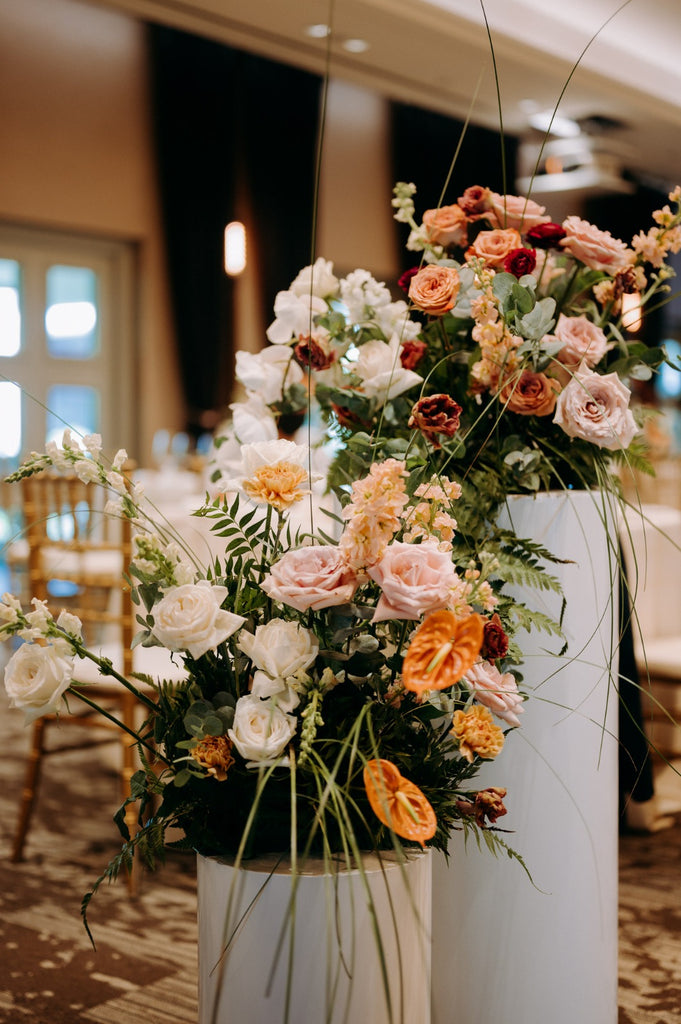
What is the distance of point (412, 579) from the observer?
3.69 ft

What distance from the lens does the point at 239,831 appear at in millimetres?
1242

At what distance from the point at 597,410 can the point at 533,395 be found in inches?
3.6

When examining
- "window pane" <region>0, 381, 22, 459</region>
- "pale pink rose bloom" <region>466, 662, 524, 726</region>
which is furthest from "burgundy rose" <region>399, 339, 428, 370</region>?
"window pane" <region>0, 381, 22, 459</region>

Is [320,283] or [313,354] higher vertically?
[320,283]

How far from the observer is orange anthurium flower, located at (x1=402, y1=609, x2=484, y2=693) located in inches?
41.4

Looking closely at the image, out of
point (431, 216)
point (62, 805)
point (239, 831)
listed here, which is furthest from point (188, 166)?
point (239, 831)

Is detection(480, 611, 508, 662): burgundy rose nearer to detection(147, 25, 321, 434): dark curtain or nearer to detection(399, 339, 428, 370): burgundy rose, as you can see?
detection(399, 339, 428, 370): burgundy rose

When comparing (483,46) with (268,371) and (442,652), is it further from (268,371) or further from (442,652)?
(442,652)

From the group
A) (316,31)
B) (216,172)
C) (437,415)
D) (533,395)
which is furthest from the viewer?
(216,172)

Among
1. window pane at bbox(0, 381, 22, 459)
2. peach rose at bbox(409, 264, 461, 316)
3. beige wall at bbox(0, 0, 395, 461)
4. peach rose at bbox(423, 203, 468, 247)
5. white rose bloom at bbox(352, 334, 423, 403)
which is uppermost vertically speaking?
beige wall at bbox(0, 0, 395, 461)

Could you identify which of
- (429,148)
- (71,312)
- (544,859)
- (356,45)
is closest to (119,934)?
(544,859)

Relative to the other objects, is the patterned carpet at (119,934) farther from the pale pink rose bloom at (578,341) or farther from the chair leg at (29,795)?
the pale pink rose bloom at (578,341)

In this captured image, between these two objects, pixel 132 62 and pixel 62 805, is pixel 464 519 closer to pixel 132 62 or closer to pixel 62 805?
pixel 62 805

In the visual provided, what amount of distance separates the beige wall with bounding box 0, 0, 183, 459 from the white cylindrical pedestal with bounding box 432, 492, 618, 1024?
5738mm
